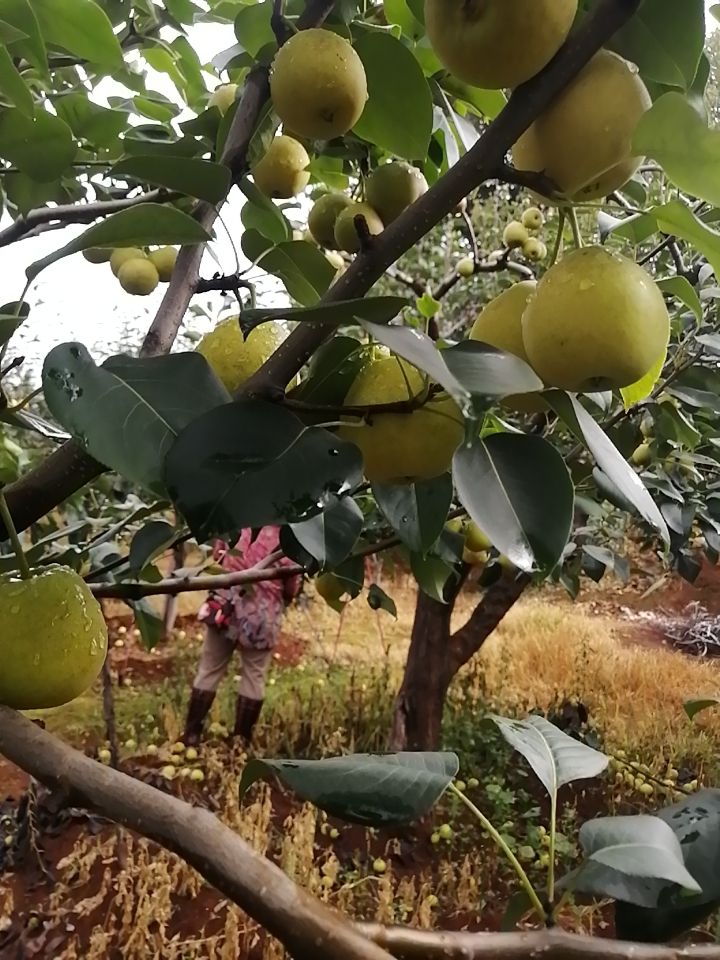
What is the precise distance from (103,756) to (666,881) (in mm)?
2306

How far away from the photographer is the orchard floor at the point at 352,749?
1.72 metres

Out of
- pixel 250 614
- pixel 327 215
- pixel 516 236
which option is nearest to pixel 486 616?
pixel 250 614

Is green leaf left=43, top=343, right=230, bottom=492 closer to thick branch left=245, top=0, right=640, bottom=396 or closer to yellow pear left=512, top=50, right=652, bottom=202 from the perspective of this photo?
thick branch left=245, top=0, right=640, bottom=396

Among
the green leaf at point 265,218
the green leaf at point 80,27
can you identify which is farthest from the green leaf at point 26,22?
the green leaf at point 265,218

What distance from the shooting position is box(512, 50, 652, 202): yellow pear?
0.35 m

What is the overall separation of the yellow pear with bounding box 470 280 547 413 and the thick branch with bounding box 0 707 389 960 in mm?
239

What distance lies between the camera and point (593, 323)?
1.14 feet

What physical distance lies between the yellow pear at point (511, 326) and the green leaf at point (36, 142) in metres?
0.30

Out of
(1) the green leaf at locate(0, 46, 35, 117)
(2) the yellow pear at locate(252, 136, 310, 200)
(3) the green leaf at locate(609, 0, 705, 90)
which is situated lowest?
(3) the green leaf at locate(609, 0, 705, 90)

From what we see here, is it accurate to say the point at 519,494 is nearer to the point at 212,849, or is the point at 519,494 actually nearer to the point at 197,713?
the point at 212,849

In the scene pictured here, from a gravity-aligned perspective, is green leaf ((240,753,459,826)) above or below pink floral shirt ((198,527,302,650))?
below

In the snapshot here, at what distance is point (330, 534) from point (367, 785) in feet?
0.63

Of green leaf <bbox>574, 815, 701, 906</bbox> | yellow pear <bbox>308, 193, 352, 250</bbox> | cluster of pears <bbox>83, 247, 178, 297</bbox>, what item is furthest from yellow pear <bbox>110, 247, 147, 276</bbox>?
green leaf <bbox>574, 815, 701, 906</bbox>

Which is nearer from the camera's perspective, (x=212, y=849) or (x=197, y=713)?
(x=212, y=849)
